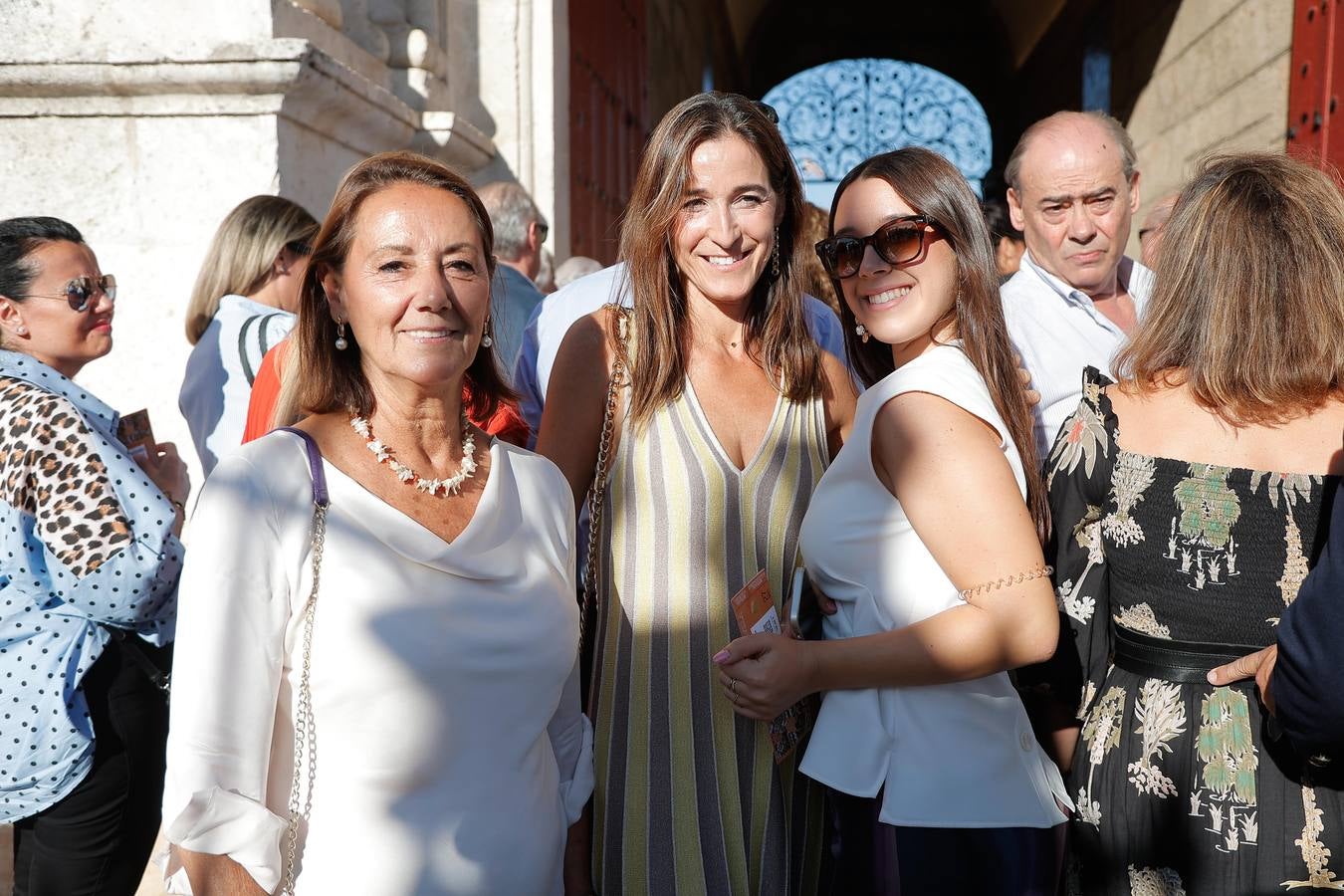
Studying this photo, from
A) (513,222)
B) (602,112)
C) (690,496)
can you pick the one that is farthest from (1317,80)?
(690,496)

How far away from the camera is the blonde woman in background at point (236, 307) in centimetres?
345

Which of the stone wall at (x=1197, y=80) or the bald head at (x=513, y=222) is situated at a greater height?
the stone wall at (x=1197, y=80)

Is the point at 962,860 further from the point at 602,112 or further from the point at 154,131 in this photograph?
the point at 602,112

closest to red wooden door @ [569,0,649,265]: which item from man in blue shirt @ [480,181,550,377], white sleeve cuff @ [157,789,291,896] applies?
man in blue shirt @ [480,181,550,377]

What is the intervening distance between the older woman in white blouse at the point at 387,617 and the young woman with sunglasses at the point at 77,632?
0.95 metres

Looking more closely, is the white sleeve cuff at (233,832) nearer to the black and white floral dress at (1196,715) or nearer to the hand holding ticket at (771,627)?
the hand holding ticket at (771,627)

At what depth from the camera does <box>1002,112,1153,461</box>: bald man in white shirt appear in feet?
9.82

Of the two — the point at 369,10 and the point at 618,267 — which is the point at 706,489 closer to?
the point at 618,267

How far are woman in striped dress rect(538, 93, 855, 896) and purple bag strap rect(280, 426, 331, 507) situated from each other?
574mm

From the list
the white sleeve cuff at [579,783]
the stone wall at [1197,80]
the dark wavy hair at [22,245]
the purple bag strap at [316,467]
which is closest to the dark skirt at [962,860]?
the white sleeve cuff at [579,783]

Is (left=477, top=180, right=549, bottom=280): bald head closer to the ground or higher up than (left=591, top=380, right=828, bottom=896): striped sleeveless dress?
higher up

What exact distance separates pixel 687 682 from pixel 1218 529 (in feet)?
3.01

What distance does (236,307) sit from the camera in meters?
3.49

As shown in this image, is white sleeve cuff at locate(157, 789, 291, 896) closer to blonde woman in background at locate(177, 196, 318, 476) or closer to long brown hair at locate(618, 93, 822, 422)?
long brown hair at locate(618, 93, 822, 422)
